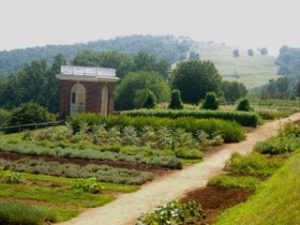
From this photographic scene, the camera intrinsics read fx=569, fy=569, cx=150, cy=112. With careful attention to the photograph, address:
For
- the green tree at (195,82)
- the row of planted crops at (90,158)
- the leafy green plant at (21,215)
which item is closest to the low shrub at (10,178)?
the row of planted crops at (90,158)

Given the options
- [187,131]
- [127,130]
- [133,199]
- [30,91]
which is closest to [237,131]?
[187,131]

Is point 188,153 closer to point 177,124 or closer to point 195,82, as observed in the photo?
point 177,124

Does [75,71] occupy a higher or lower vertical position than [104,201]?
higher

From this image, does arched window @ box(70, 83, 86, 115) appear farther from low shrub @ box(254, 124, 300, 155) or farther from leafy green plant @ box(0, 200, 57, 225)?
leafy green plant @ box(0, 200, 57, 225)

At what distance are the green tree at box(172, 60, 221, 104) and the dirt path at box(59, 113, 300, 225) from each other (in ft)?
131

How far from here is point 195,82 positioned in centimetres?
6431

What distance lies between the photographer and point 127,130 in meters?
27.9

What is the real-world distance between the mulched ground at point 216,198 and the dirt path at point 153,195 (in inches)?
21.7

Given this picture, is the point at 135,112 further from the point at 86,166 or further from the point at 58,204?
the point at 58,204

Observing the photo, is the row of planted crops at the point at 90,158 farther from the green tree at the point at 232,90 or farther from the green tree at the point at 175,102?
the green tree at the point at 232,90

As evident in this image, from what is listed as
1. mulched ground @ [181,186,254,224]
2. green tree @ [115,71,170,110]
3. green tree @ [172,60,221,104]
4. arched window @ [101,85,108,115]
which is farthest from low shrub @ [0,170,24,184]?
green tree @ [115,71,170,110]

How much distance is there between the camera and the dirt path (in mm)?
13039

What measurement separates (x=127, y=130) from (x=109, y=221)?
15.2 meters

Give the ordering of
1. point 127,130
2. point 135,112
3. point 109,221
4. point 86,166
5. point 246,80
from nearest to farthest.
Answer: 1. point 109,221
2. point 86,166
3. point 127,130
4. point 135,112
5. point 246,80
